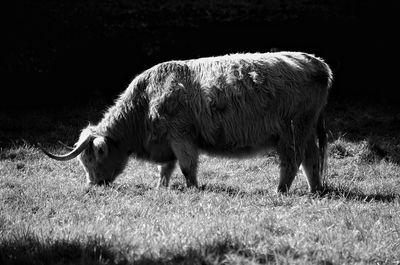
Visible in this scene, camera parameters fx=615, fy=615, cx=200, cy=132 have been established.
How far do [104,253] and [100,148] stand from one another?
3.46 metres

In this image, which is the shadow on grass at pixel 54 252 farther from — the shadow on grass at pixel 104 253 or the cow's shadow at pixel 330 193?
the cow's shadow at pixel 330 193

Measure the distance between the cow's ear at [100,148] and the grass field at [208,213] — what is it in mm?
462

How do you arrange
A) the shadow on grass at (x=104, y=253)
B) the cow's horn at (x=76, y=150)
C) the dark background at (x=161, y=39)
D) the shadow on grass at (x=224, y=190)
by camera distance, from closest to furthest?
the shadow on grass at (x=104, y=253)
the shadow on grass at (x=224, y=190)
the cow's horn at (x=76, y=150)
the dark background at (x=161, y=39)

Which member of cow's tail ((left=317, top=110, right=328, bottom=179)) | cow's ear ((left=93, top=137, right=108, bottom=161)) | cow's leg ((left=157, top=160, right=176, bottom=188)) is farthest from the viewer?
cow's leg ((left=157, top=160, right=176, bottom=188))

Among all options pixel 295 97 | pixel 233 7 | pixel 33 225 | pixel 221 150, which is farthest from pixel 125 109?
pixel 233 7

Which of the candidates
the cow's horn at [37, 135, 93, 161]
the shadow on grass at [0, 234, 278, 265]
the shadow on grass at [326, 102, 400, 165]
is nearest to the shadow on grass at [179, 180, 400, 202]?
the cow's horn at [37, 135, 93, 161]

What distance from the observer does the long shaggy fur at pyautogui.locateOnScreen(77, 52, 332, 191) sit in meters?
7.48

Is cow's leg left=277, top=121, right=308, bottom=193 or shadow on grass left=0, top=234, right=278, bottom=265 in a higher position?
shadow on grass left=0, top=234, right=278, bottom=265

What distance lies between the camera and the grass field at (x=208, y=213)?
4637 mm

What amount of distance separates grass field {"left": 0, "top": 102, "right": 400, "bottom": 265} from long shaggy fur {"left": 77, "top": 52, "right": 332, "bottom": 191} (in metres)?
0.48

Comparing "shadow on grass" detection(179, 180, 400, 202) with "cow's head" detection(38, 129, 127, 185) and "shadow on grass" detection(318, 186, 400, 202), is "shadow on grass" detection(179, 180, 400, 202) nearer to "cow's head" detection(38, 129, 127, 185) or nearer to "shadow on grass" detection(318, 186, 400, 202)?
"shadow on grass" detection(318, 186, 400, 202)

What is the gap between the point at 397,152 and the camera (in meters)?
9.44

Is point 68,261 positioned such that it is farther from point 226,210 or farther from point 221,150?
point 221,150

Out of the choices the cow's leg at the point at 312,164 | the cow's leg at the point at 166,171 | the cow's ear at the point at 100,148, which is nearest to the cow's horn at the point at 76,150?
the cow's ear at the point at 100,148
